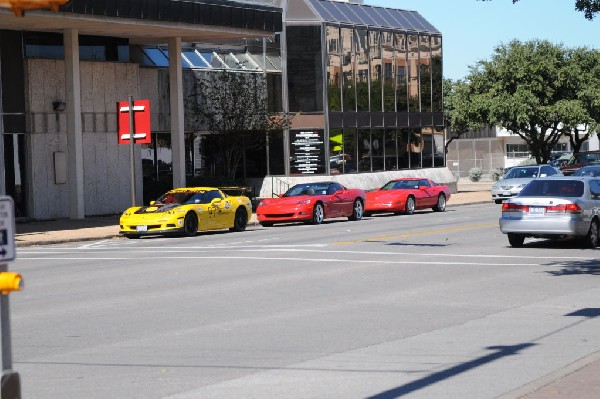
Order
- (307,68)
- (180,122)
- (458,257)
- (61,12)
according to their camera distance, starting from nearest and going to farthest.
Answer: (458,257)
(61,12)
(180,122)
(307,68)

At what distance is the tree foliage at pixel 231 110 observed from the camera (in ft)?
152

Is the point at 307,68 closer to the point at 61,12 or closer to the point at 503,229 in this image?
the point at 61,12

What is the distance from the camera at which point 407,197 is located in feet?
135

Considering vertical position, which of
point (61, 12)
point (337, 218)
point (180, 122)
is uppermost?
point (61, 12)

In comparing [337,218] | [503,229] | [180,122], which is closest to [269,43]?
[180,122]

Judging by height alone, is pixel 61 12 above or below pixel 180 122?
above

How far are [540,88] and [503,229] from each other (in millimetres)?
40127

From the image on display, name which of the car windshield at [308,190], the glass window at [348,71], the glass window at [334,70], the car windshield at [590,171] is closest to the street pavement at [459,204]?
the car windshield at [308,190]

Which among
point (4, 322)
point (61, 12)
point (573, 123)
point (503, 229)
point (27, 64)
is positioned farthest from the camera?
point (573, 123)

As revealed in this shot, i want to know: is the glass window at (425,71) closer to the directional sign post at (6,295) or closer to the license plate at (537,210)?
the license plate at (537,210)

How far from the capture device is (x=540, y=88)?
62.9 meters

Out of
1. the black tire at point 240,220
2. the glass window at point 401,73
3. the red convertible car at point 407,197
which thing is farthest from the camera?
the glass window at point 401,73

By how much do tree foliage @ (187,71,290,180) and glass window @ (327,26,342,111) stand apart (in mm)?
4350

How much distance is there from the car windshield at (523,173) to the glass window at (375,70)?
8781 mm
